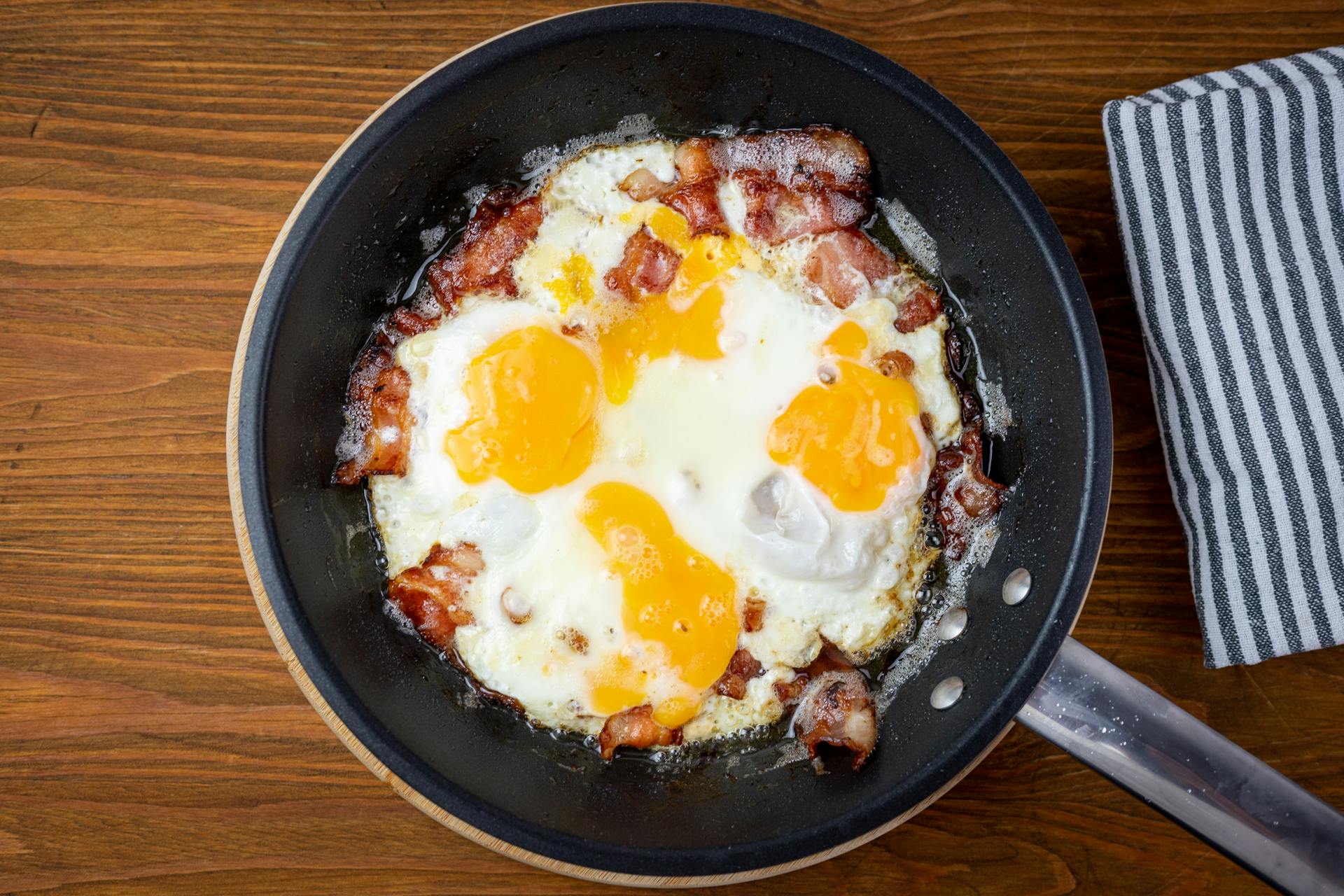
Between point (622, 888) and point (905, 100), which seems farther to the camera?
point (622, 888)

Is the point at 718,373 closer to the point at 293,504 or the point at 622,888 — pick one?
the point at 293,504

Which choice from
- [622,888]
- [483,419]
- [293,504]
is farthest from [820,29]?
[622,888]

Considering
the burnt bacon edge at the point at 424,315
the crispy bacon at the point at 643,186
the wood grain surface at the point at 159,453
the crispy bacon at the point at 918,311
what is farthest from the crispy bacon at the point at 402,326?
the crispy bacon at the point at 918,311

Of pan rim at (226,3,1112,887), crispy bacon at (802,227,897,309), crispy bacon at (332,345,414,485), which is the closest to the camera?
pan rim at (226,3,1112,887)

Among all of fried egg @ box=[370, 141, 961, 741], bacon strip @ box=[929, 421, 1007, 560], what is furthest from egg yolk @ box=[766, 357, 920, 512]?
bacon strip @ box=[929, 421, 1007, 560]

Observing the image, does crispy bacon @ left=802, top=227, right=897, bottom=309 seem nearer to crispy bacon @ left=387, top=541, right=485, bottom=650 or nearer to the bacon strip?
the bacon strip

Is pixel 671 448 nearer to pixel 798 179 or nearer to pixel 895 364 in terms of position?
Result: pixel 895 364
